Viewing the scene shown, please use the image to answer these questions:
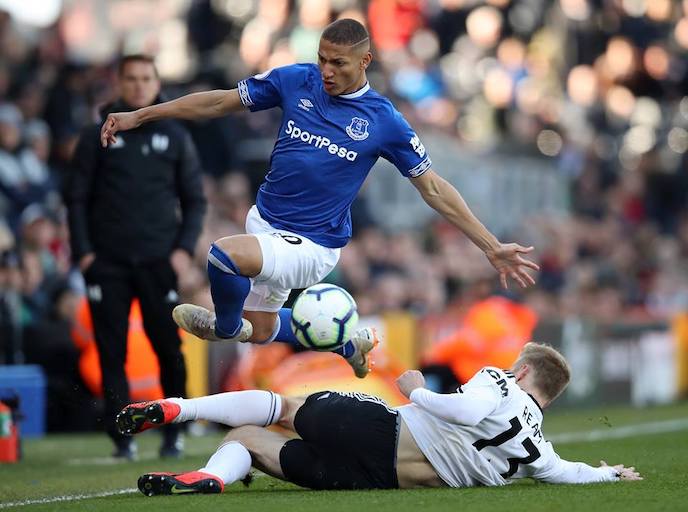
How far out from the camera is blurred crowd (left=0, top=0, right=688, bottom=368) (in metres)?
A: 14.3

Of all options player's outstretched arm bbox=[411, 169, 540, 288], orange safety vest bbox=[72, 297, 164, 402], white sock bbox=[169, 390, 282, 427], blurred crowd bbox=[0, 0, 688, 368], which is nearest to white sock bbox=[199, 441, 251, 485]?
white sock bbox=[169, 390, 282, 427]

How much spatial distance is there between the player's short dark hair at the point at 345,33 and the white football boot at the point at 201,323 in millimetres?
1681

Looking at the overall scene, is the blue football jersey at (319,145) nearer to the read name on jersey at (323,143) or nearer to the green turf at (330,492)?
the read name on jersey at (323,143)

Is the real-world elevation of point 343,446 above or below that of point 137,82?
below

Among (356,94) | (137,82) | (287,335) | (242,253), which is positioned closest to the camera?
(242,253)

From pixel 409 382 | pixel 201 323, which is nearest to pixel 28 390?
pixel 201 323

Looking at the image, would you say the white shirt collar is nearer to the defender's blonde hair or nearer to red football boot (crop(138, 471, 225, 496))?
the defender's blonde hair

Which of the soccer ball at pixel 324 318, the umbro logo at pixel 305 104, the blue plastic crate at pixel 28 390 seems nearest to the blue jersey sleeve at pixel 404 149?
the umbro logo at pixel 305 104

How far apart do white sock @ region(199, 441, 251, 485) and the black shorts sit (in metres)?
0.19

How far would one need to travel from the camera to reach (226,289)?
26.3 feet

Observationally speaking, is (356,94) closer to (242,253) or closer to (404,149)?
(404,149)

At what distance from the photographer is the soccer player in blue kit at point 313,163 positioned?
8117mm

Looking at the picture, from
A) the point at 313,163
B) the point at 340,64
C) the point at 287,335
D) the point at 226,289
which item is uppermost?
the point at 340,64

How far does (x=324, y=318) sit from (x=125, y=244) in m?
2.55
